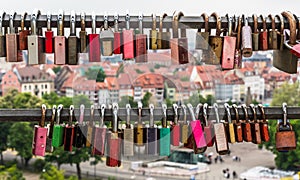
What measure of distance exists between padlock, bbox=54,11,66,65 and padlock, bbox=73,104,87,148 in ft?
0.29

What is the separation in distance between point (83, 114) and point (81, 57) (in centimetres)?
14

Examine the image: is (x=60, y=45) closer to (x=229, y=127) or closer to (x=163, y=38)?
(x=163, y=38)

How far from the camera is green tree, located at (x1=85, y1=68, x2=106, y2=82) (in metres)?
0.97

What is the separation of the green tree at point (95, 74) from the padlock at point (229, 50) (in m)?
0.22

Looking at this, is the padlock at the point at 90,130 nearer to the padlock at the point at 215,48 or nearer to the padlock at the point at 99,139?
the padlock at the point at 99,139

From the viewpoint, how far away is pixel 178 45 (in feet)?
3.05

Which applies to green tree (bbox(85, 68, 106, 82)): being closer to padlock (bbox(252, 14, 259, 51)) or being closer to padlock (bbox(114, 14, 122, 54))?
padlock (bbox(114, 14, 122, 54))

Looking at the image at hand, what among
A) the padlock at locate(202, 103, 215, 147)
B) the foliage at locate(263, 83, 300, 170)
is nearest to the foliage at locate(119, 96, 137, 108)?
the padlock at locate(202, 103, 215, 147)

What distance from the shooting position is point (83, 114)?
0.91 m

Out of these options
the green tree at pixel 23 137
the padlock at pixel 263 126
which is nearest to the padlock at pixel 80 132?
the padlock at pixel 263 126

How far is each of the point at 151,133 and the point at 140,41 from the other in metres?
0.16

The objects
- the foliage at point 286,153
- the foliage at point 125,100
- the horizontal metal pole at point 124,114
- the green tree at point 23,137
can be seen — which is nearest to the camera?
the horizontal metal pole at point 124,114

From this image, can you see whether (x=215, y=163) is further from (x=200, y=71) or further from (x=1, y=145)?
(x=200, y=71)

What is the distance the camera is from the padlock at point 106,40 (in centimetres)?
91
